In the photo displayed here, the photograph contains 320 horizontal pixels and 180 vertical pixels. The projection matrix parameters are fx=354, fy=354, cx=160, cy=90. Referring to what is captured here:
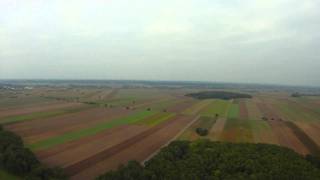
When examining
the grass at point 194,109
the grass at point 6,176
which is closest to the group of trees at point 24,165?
the grass at point 6,176

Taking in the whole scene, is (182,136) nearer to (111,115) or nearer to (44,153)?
(44,153)

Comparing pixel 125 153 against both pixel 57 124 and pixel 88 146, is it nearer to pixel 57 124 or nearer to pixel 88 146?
pixel 88 146

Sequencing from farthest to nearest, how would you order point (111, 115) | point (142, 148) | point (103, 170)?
point (111, 115) < point (142, 148) < point (103, 170)

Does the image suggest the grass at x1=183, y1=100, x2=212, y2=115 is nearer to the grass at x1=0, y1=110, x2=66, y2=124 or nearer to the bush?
the grass at x1=0, y1=110, x2=66, y2=124

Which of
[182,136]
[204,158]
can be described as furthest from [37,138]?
[204,158]

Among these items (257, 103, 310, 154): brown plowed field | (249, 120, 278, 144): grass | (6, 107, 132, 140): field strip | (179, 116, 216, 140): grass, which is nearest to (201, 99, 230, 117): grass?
(179, 116, 216, 140): grass

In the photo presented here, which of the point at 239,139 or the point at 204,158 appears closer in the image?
the point at 204,158

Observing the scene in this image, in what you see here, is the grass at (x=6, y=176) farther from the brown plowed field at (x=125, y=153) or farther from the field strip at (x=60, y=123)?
the field strip at (x=60, y=123)
